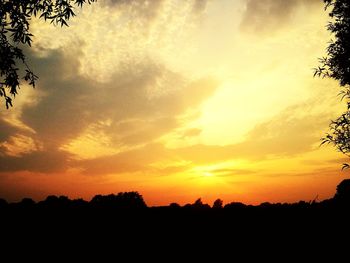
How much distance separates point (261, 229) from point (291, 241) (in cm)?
134

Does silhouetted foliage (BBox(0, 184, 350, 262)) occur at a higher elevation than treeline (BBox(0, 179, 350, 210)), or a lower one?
lower

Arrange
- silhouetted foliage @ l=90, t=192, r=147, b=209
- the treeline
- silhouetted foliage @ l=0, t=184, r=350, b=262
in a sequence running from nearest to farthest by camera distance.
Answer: silhouetted foliage @ l=0, t=184, r=350, b=262 < the treeline < silhouetted foliage @ l=90, t=192, r=147, b=209

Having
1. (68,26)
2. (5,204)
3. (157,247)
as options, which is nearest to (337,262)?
(157,247)

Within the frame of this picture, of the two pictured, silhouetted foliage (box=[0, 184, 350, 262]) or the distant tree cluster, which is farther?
the distant tree cluster

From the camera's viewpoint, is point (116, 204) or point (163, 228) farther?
point (116, 204)

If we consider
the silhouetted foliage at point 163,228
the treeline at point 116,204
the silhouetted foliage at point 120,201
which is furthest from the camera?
the silhouetted foliage at point 120,201

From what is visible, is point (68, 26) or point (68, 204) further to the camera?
point (68, 26)

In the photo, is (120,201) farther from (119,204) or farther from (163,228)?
(163,228)

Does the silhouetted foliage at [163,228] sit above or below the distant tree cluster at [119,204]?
below

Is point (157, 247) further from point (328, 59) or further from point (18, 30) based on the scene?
point (328, 59)

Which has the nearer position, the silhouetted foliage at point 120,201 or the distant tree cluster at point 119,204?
the distant tree cluster at point 119,204

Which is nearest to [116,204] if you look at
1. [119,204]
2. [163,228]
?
[119,204]

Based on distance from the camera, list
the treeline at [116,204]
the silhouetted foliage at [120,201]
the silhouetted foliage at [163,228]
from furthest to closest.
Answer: the silhouetted foliage at [120,201]
the treeline at [116,204]
the silhouetted foliage at [163,228]

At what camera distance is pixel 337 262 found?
1107 cm
